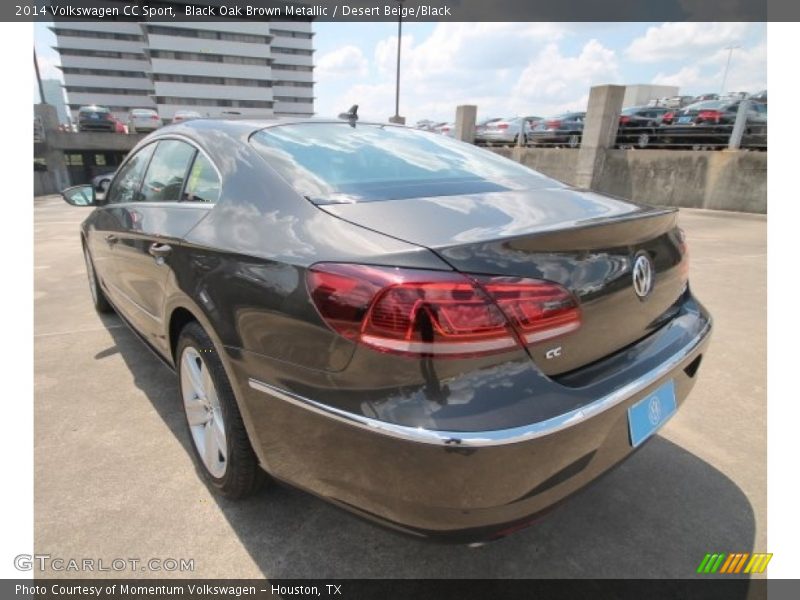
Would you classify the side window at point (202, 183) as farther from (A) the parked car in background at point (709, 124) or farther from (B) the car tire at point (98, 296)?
(A) the parked car in background at point (709, 124)

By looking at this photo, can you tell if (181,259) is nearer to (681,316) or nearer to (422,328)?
(422,328)

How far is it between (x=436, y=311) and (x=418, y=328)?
0.06 meters

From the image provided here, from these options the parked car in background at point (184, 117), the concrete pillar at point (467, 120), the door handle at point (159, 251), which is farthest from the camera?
the concrete pillar at point (467, 120)

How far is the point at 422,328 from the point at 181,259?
4.33 ft

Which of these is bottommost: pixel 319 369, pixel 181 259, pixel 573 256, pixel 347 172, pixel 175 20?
pixel 319 369

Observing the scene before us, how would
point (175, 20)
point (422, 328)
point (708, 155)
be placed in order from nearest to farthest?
point (422, 328)
point (708, 155)
point (175, 20)

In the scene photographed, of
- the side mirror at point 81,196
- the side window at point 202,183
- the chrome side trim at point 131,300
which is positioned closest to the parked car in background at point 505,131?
the side mirror at point 81,196

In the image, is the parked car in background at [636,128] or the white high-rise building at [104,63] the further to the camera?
the white high-rise building at [104,63]

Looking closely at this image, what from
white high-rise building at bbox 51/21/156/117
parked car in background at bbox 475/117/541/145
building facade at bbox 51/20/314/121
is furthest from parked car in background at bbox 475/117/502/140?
white high-rise building at bbox 51/21/156/117

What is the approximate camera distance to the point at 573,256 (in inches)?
57.2

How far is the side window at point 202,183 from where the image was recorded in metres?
2.09

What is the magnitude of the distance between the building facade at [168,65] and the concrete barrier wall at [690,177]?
59.8 meters

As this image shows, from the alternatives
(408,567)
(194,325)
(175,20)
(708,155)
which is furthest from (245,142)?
(175,20)

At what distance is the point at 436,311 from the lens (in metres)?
1.25
